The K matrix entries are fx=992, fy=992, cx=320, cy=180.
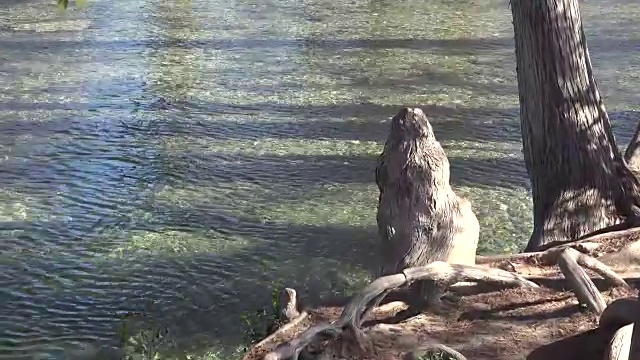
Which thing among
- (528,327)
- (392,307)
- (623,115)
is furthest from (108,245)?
(623,115)

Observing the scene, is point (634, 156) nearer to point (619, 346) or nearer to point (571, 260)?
point (571, 260)

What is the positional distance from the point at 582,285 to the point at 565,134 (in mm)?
1424

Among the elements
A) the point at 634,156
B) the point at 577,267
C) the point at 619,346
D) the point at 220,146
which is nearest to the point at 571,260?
the point at 577,267

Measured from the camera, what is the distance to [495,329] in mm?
4133

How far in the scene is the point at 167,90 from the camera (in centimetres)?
998

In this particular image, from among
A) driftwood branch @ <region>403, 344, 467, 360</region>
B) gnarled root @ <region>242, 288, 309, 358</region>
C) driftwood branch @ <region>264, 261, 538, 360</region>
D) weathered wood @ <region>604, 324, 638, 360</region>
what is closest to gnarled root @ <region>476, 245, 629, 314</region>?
driftwood branch @ <region>264, 261, 538, 360</region>

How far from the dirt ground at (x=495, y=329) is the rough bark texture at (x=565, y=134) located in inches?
45.0

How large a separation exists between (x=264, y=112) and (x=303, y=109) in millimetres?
376

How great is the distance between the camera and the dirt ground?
390 cm

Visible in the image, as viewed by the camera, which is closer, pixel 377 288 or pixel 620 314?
pixel 620 314

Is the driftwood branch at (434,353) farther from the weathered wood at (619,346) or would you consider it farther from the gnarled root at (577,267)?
the gnarled root at (577,267)

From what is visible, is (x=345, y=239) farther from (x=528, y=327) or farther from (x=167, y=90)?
(x=167, y=90)

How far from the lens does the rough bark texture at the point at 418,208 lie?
4.31 meters

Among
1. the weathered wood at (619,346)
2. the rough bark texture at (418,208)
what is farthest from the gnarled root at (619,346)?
the rough bark texture at (418,208)
